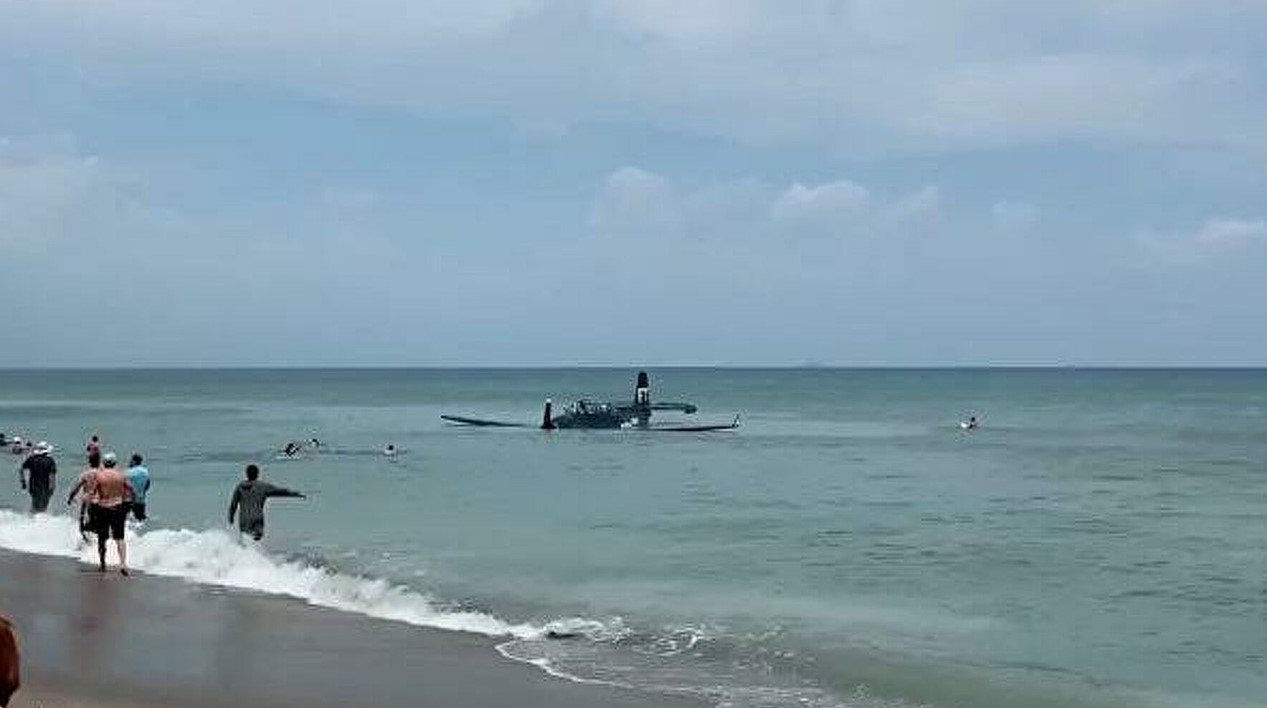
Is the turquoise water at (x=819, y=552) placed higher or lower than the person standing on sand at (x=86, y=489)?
lower

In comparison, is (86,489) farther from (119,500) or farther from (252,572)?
(252,572)

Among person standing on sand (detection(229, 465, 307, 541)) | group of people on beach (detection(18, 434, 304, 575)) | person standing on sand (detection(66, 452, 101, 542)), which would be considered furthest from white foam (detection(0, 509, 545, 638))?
person standing on sand (detection(66, 452, 101, 542))

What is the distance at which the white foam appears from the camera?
1791cm

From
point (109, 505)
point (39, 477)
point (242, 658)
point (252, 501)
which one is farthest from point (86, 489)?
point (39, 477)

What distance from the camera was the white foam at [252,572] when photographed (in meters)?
17.9

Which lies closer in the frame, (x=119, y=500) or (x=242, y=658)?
(x=242, y=658)

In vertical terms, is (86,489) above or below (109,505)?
above

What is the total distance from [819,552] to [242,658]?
13935mm

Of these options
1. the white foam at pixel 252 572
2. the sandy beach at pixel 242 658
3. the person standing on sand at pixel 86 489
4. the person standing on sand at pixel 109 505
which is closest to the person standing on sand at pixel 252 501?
the white foam at pixel 252 572

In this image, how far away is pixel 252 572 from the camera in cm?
2059

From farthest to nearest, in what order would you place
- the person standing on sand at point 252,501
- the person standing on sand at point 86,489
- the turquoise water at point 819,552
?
the person standing on sand at point 252,501 < the person standing on sand at point 86,489 < the turquoise water at point 819,552

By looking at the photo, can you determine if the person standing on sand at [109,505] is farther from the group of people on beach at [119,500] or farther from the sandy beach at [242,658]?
the sandy beach at [242,658]

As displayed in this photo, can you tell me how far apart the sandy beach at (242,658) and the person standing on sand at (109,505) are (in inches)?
43.4

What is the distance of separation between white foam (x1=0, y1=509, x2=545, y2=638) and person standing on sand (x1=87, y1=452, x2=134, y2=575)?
3.20ft
